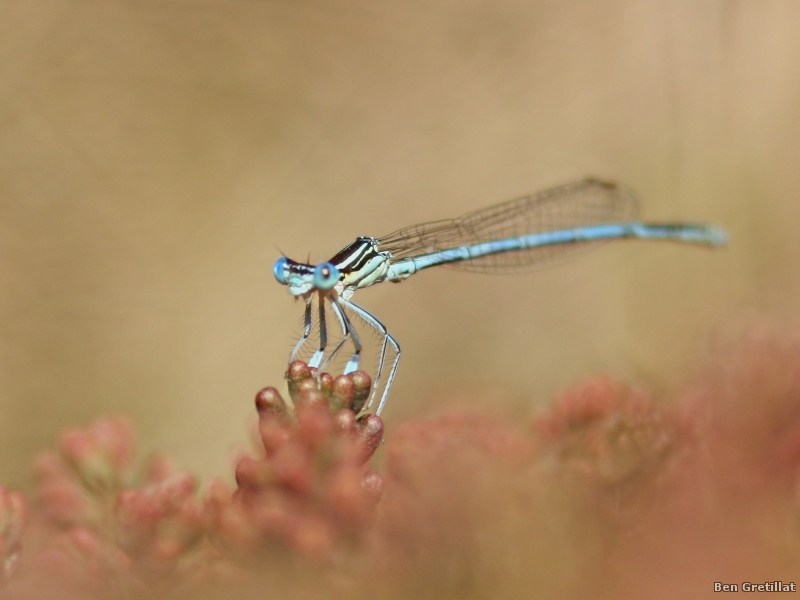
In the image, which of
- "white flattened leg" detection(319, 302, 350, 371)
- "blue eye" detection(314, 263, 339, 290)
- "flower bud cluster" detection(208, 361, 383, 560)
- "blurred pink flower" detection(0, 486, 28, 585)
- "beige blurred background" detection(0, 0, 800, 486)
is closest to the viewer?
"flower bud cluster" detection(208, 361, 383, 560)

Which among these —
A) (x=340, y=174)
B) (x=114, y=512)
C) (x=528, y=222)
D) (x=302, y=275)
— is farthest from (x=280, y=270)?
(x=340, y=174)

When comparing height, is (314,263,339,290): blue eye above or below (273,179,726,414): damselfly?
below

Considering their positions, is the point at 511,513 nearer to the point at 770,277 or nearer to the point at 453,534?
the point at 453,534

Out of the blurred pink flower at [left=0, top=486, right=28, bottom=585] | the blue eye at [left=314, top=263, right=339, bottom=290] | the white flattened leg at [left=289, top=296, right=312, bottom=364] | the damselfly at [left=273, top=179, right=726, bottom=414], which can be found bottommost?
the blurred pink flower at [left=0, top=486, right=28, bottom=585]

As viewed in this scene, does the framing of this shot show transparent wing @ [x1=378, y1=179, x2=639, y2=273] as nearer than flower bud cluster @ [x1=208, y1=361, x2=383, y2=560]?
No

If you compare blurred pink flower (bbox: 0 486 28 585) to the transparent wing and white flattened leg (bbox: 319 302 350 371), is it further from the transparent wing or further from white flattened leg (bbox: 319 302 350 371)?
the transparent wing

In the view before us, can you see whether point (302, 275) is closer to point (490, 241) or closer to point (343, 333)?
point (343, 333)

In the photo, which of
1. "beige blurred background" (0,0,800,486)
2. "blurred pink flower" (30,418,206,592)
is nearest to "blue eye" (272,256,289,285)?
"beige blurred background" (0,0,800,486)
